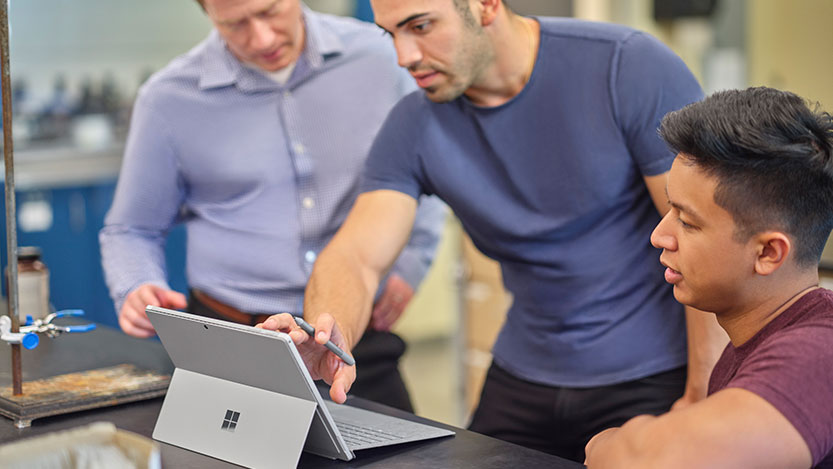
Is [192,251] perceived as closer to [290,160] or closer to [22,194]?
[290,160]

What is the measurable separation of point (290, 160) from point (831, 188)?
131 cm

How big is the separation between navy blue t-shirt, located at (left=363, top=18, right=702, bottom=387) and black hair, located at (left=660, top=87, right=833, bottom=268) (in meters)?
0.46

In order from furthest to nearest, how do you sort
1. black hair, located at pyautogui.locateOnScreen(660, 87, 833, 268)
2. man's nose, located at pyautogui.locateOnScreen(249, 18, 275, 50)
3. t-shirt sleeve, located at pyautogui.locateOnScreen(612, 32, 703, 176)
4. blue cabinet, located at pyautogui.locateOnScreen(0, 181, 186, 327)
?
blue cabinet, located at pyautogui.locateOnScreen(0, 181, 186, 327)
man's nose, located at pyautogui.locateOnScreen(249, 18, 275, 50)
t-shirt sleeve, located at pyautogui.locateOnScreen(612, 32, 703, 176)
black hair, located at pyautogui.locateOnScreen(660, 87, 833, 268)

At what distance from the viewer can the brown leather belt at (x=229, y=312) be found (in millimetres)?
2211

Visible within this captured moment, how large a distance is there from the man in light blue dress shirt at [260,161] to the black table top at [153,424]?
32 cm

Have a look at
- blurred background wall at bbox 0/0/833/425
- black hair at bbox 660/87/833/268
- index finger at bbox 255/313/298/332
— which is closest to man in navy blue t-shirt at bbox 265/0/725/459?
index finger at bbox 255/313/298/332

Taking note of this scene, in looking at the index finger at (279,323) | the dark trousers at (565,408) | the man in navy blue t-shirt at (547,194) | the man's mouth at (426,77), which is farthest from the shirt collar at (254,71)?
the index finger at (279,323)

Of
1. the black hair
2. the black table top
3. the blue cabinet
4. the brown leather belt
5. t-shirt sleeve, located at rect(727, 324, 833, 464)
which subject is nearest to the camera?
t-shirt sleeve, located at rect(727, 324, 833, 464)

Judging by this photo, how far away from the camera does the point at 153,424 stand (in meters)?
1.47

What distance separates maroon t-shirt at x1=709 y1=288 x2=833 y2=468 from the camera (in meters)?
1.01

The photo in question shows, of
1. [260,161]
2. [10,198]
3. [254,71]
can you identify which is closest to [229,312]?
[260,161]

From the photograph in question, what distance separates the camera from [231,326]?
125 centimetres

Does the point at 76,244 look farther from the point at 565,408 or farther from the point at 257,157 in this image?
the point at 565,408

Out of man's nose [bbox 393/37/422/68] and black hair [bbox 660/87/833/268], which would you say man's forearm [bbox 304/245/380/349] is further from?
black hair [bbox 660/87/833/268]
